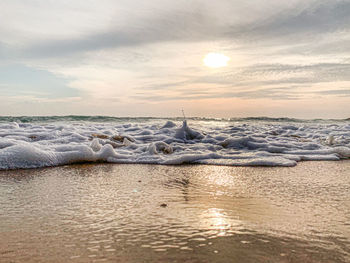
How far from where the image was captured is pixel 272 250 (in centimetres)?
158

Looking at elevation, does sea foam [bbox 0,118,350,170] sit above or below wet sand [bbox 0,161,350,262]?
above

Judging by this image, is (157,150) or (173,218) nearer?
(173,218)

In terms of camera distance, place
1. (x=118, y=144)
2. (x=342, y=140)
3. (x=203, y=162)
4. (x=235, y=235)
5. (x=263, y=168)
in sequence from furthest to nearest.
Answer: (x=342, y=140)
(x=118, y=144)
(x=203, y=162)
(x=263, y=168)
(x=235, y=235)

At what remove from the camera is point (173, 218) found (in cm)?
206

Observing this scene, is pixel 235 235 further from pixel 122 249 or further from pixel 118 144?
pixel 118 144

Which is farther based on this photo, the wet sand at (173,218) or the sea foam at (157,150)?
the sea foam at (157,150)

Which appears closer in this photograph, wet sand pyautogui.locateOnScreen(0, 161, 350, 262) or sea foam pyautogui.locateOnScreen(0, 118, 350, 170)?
wet sand pyautogui.locateOnScreen(0, 161, 350, 262)

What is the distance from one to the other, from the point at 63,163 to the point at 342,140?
6.07 meters

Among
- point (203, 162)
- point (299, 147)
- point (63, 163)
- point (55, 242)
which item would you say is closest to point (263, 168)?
point (203, 162)

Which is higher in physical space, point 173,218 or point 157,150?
point 157,150

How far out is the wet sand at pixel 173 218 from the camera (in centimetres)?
155

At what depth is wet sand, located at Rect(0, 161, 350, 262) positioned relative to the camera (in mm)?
1547

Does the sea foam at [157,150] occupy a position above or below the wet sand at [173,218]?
above

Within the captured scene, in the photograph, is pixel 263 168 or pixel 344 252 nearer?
pixel 344 252
